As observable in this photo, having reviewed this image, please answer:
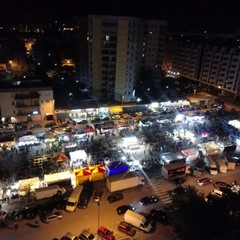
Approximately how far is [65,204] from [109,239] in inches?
200

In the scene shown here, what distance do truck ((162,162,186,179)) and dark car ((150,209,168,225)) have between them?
16.4ft

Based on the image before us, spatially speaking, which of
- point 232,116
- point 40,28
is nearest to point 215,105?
point 232,116

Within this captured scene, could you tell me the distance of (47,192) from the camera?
2102cm

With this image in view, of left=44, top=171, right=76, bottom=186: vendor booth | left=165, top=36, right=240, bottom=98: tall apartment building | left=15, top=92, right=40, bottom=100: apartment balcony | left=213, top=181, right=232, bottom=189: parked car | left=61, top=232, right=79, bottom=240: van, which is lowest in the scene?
left=61, top=232, right=79, bottom=240: van

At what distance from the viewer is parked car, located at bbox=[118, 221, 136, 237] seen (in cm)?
1775

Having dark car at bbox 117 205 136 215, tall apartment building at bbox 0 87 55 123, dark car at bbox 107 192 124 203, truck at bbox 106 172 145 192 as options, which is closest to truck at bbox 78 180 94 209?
truck at bbox 106 172 145 192

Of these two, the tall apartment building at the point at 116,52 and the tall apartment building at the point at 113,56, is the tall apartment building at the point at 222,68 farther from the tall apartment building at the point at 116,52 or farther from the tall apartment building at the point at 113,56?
the tall apartment building at the point at 113,56

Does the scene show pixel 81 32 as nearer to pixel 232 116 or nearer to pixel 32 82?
pixel 32 82

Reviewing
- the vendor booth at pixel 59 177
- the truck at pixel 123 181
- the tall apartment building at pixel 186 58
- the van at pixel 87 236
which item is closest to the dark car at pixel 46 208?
the vendor booth at pixel 59 177

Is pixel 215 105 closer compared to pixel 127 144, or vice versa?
pixel 127 144

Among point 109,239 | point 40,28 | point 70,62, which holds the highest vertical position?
point 40,28

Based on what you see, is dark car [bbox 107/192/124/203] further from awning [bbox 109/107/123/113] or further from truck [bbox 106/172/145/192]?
awning [bbox 109/107/123/113]

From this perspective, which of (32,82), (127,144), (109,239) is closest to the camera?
(109,239)

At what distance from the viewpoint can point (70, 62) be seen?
216 feet
